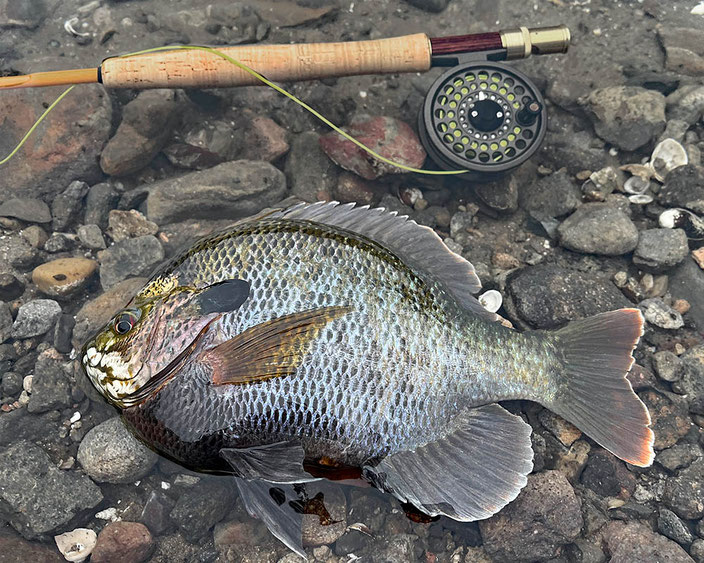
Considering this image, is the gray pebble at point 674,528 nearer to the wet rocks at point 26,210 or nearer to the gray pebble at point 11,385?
the gray pebble at point 11,385

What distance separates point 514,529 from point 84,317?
2.81 m

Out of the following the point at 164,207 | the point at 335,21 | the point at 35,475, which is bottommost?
the point at 35,475

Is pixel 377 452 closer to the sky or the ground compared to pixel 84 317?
closer to the ground

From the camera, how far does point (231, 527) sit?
9.94ft

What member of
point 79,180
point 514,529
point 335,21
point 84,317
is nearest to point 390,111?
point 335,21

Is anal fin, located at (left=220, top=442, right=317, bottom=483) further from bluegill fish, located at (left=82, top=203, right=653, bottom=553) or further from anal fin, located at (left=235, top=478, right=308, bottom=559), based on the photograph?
anal fin, located at (left=235, top=478, right=308, bottom=559)

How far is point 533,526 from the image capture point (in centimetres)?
295

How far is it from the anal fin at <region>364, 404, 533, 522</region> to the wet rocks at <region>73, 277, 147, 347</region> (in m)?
1.79

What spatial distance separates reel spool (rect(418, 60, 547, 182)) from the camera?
373 centimetres

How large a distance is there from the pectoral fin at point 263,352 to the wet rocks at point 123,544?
3.78 ft

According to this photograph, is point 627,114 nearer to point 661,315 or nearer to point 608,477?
point 661,315

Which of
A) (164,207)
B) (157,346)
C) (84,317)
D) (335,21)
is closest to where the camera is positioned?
(157,346)

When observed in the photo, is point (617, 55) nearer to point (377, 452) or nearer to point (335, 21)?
point (335, 21)

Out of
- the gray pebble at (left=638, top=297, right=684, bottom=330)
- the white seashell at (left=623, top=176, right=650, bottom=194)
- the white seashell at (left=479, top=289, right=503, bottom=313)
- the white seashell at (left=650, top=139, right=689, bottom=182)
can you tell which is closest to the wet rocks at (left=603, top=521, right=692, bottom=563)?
the gray pebble at (left=638, top=297, right=684, bottom=330)
